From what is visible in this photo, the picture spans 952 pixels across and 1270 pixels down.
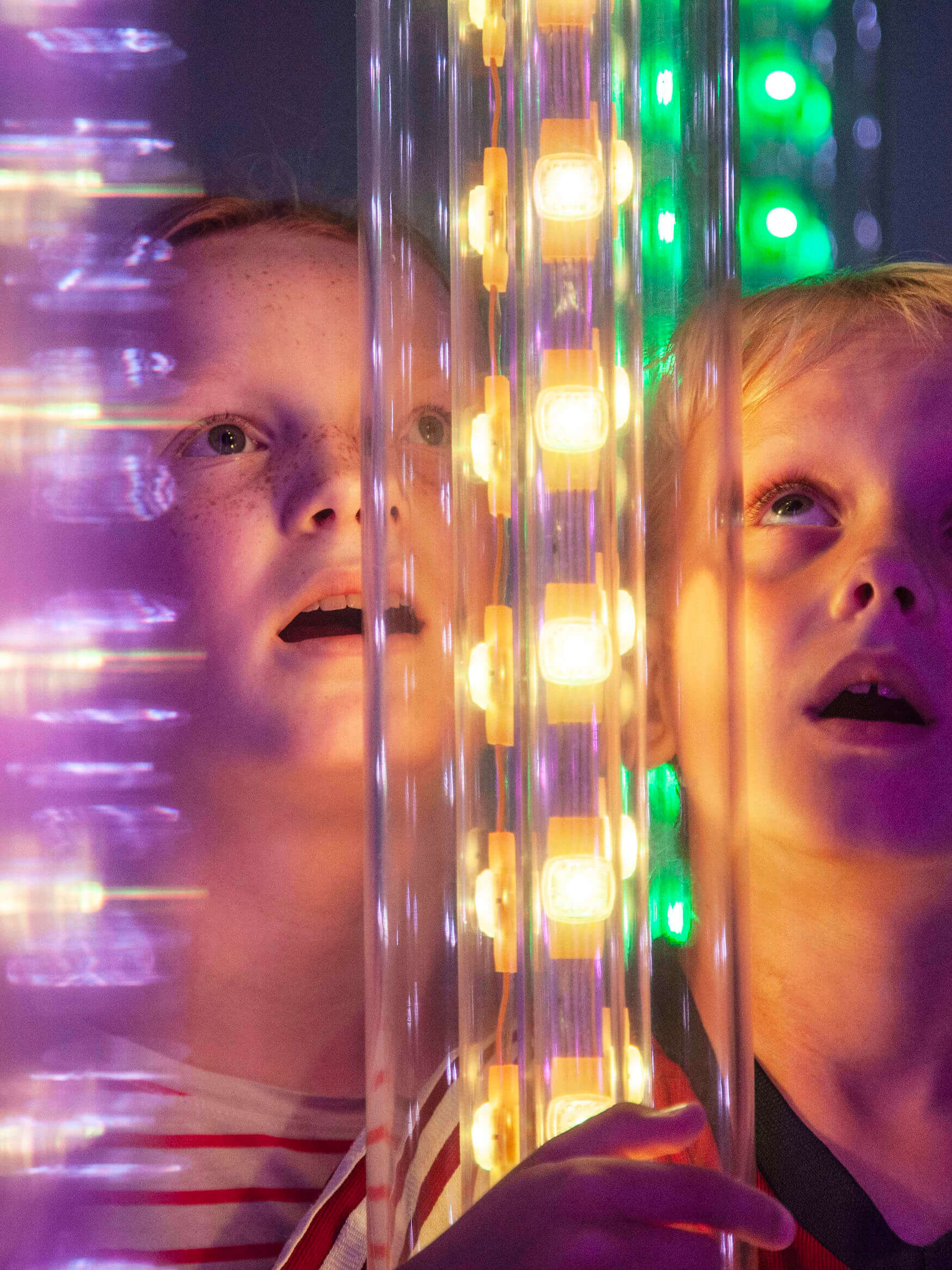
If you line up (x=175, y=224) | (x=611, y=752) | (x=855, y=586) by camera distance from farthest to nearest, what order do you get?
(x=175, y=224), (x=855, y=586), (x=611, y=752)

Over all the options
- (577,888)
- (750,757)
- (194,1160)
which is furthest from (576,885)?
(194,1160)

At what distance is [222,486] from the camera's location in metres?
0.92

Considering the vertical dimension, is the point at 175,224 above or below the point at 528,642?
above

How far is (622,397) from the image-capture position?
68 cm

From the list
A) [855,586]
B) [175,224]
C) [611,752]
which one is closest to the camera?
[611,752]

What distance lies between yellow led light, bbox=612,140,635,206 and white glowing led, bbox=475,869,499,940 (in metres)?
0.42

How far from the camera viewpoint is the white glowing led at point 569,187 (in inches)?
26.2

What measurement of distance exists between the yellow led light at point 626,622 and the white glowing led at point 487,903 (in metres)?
0.16

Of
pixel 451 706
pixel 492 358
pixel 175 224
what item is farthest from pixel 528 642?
pixel 175 224

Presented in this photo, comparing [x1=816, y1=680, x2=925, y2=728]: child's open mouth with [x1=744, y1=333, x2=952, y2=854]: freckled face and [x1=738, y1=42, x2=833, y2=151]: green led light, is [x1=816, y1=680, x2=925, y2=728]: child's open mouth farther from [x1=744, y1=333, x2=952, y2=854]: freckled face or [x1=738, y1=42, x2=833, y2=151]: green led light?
[x1=738, y1=42, x2=833, y2=151]: green led light

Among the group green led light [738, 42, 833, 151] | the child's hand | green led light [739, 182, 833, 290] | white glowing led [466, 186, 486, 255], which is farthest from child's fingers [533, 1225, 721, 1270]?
green led light [738, 42, 833, 151]

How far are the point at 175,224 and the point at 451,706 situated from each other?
19.8 inches

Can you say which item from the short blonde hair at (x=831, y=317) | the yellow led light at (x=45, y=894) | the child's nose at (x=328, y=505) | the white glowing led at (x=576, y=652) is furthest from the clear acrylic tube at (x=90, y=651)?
the short blonde hair at (x=831, y=317)

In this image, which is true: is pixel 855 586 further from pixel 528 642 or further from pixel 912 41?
pixel 912 41
